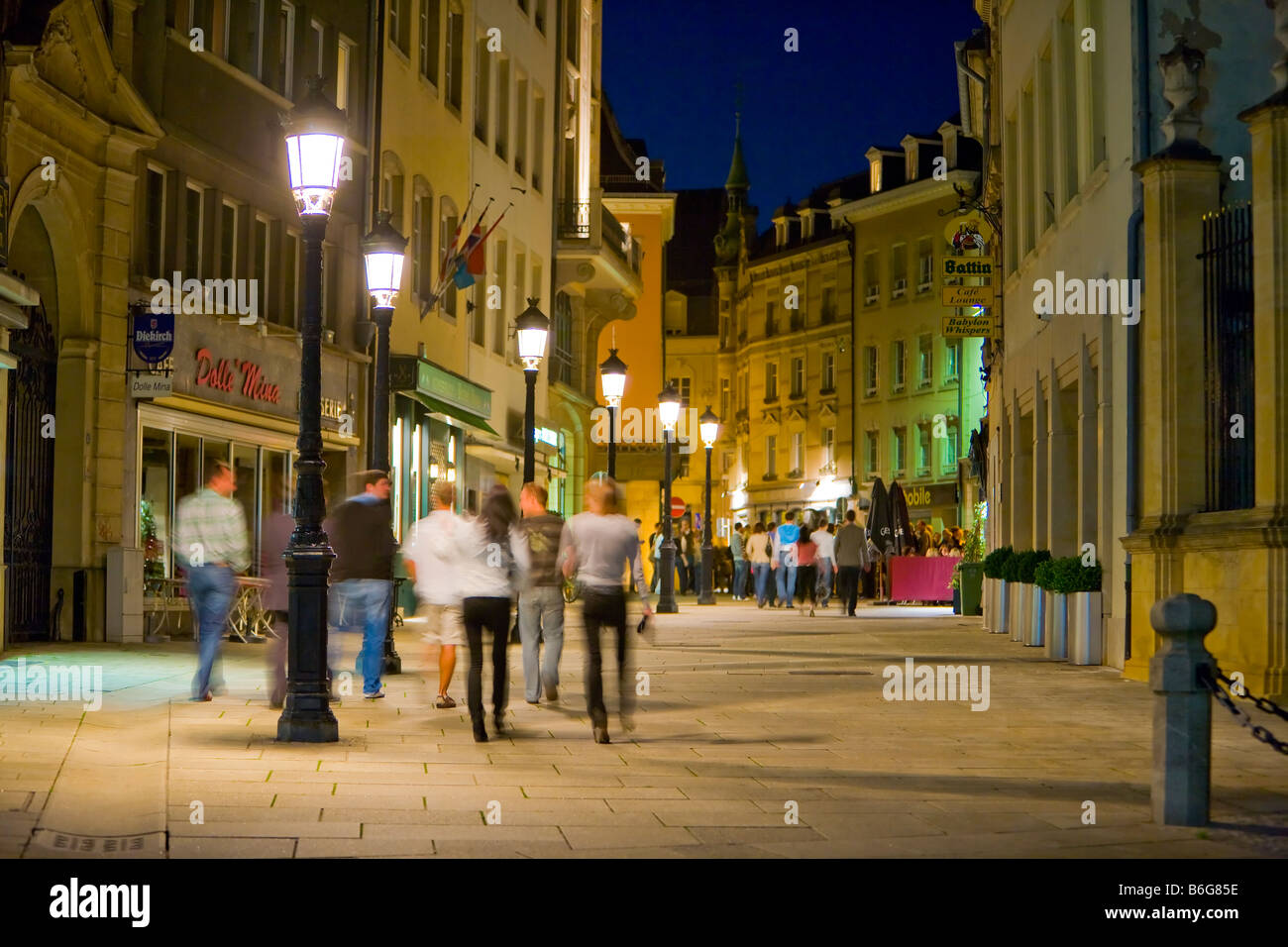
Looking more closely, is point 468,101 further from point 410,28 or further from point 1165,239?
point 1165,239

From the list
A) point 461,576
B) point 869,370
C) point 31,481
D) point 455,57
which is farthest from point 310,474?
point 869,370

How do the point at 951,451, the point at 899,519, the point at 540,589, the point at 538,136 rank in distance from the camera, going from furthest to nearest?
the point at 951,451, the point at 899,519, the point at 538,136, the point at 540,589

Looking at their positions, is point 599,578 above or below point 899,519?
below

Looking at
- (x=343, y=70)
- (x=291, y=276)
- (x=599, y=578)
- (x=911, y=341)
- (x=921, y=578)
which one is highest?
(x=911, y=341)

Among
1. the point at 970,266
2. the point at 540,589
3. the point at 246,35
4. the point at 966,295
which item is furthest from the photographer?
the point at 970,266

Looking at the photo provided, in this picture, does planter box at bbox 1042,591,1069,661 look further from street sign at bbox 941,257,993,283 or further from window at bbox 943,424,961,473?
window at bbox 943,424,961,473

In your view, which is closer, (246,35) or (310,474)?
(310,474)

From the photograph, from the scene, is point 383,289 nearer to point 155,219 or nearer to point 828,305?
point 155,219

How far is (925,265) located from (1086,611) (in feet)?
169

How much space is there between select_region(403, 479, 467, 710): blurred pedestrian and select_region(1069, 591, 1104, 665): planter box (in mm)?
8045

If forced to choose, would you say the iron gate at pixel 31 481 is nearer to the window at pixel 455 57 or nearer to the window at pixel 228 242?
the window at pixel 228 242

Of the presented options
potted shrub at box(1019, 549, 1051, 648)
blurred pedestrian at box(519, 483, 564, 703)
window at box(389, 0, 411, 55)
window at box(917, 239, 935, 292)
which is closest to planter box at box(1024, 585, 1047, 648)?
potted shrub at box(1019, 549, 1051, 648)

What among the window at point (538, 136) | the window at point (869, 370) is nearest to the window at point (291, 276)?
the window at point (538, 136)

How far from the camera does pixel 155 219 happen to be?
22.3m
